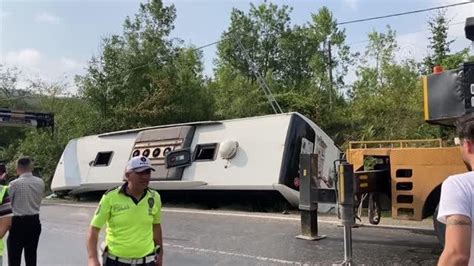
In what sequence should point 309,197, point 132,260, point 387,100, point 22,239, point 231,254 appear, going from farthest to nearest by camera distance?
point 387,100, point 309,197, point 231,254, point 22,239, point 132,260

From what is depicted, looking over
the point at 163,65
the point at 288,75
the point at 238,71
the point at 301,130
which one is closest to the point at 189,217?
the point at 301,130

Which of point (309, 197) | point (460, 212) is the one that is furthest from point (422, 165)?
point (460, 212)

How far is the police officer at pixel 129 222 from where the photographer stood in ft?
13.8

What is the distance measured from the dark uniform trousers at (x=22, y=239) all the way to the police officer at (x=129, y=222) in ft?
9.35

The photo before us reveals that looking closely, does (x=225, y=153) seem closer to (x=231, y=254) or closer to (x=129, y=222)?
(x=231, y=254)

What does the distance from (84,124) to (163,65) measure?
482cm

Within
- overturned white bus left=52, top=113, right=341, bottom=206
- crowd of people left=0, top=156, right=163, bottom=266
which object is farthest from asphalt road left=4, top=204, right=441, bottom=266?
crowd of people left=0, top=156, right=163, bottom=266

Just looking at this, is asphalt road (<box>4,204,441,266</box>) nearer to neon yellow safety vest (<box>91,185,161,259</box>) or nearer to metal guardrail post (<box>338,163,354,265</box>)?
metal guardrail post (<box>338,163,354,265</box>)

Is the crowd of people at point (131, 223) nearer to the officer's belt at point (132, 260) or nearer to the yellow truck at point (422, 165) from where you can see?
the officer's belt at point (132, 260)

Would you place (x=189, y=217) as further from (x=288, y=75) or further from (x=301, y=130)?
(x=288, y=75)

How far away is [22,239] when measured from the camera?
6.68 meters

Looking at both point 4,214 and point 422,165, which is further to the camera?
point 422,165

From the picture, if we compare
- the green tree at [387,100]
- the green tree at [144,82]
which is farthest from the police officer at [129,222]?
the green tree at [144,82]

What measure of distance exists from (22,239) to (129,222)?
10.1 feet
